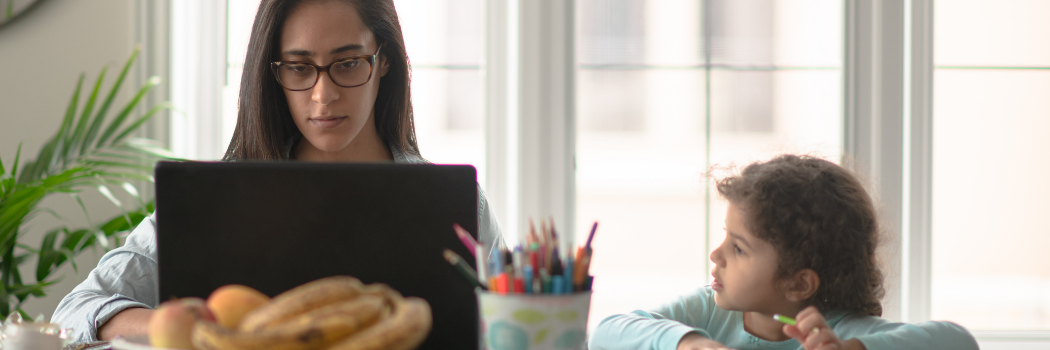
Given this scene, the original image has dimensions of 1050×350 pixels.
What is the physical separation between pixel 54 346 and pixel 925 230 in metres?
2.13

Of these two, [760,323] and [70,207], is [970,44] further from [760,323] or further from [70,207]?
[70,207]

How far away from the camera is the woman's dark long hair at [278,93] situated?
1093 mm

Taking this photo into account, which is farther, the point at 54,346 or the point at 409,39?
the point at 409,39

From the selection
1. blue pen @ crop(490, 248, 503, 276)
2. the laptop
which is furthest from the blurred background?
blue pen @ crop(490, 248, 503, 276)

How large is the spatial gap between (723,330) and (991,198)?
4.64 ft

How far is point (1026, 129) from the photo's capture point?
6.68 feet

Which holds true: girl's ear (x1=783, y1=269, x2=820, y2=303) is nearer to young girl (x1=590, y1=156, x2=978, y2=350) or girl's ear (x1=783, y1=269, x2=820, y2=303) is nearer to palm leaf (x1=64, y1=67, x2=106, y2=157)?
young girl (x1=590, y1=156, x2=978, y2=350)

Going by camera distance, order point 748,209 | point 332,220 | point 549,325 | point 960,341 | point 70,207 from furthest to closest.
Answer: point 70,207, point 748,209, point 960,341, point 332,220, point 549,325

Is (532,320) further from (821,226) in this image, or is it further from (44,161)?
(44,161)

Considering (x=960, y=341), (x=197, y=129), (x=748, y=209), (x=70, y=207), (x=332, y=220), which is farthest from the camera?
(x=197, y=129)

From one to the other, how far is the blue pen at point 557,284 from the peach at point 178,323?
9.5 inches

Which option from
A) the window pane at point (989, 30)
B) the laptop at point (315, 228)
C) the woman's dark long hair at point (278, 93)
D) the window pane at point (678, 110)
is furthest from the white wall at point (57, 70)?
the window pane at point (989, 30)

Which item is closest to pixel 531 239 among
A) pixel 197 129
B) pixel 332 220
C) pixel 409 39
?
pixel 332 220

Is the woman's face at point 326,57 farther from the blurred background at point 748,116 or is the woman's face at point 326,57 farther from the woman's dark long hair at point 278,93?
the blurred background at point 748,116
